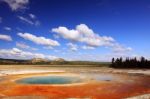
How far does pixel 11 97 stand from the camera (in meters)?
17.3

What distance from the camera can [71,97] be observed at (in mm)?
16953

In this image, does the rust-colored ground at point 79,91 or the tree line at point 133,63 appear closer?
the rust-colored ground at point 79,91

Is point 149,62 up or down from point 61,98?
up

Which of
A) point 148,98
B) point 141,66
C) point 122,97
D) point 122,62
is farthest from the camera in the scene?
point 122,62

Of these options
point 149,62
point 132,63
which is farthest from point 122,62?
point 149,62

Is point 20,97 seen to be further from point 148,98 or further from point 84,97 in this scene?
point 148,98

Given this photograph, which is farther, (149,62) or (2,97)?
Result: (149,62)

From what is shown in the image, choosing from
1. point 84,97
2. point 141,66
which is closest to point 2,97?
point 84,97

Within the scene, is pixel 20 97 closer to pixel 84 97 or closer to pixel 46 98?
pixel 46 98

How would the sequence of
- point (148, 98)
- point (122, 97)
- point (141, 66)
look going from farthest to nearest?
point (141, 66), point (122, 97), point (148, 98)

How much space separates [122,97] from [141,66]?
5065 centimetres

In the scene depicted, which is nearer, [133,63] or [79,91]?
[79,91]

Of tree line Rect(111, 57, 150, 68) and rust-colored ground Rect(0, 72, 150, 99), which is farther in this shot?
tree line Rect(111, 57, 150, 68)

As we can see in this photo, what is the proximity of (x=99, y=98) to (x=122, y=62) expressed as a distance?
5501 centimetres
